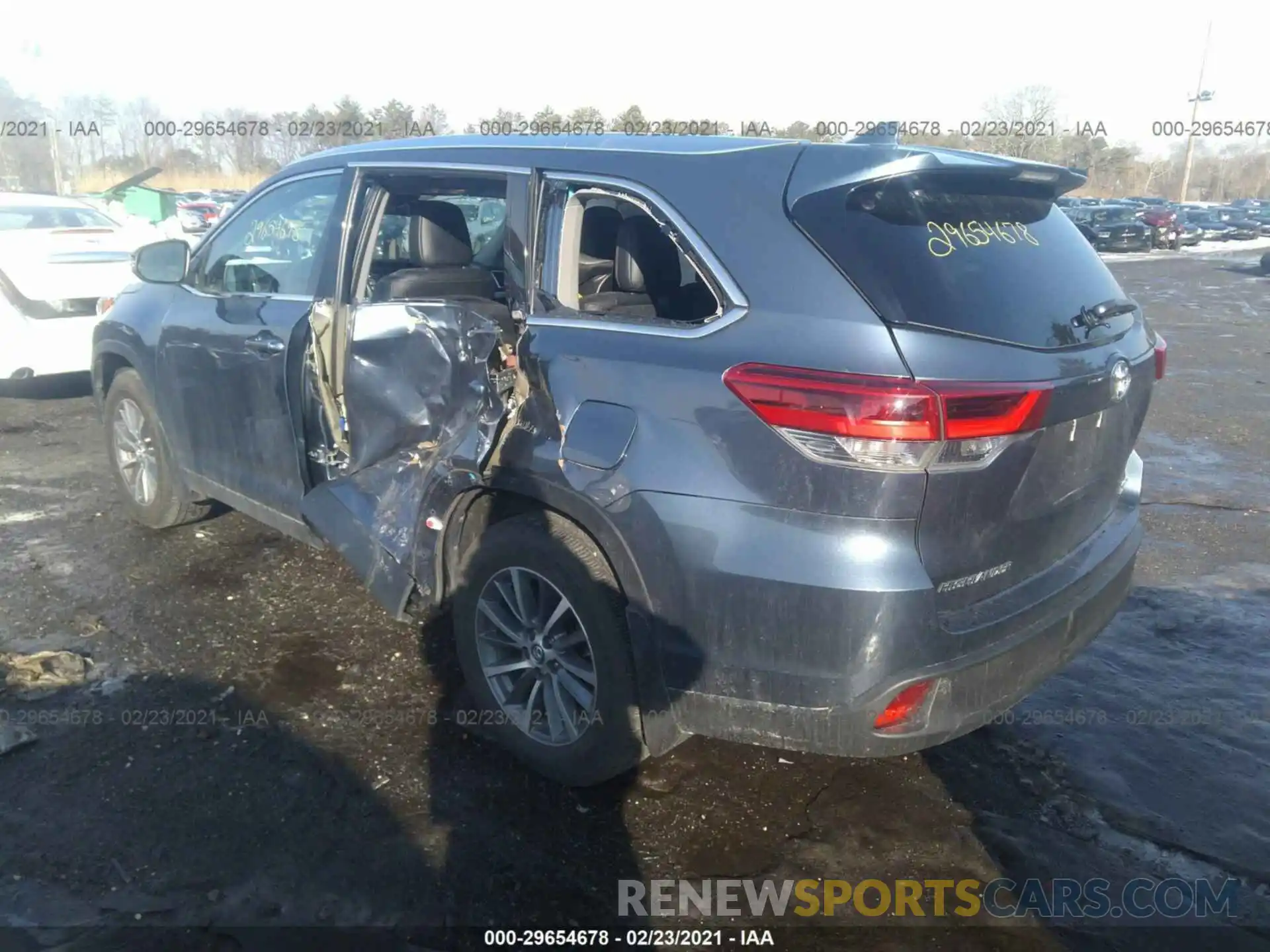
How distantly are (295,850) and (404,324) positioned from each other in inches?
70.0

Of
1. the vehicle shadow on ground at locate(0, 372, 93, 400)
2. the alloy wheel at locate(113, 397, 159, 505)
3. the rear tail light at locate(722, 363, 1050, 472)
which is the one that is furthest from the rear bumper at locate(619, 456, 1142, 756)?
the vehicle shadow on ground at locate(0, 372, 93, 400)

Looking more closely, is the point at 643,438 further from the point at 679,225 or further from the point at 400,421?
the point at 400,421

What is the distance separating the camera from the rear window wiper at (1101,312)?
281cm

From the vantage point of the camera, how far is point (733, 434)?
2.48 m

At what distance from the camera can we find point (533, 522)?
301 cm

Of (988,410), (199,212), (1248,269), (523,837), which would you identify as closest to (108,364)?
(523,837)

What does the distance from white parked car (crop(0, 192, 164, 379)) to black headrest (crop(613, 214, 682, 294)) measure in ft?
17.9

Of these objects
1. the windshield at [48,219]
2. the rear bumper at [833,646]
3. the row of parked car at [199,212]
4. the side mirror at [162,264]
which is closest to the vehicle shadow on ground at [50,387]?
the windshield at [48,219]

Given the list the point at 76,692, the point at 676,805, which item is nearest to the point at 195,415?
the point at 76,692

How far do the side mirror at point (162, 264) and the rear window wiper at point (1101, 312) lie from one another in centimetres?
402

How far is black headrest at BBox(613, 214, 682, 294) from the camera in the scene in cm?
319

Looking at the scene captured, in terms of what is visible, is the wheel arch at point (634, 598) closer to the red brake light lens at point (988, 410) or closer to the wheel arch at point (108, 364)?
the red brake light lens at point (988, 410)

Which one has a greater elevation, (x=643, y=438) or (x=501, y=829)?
(x=643, y=438)

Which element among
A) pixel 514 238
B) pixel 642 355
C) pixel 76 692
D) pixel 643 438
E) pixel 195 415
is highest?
pixel 514 238
